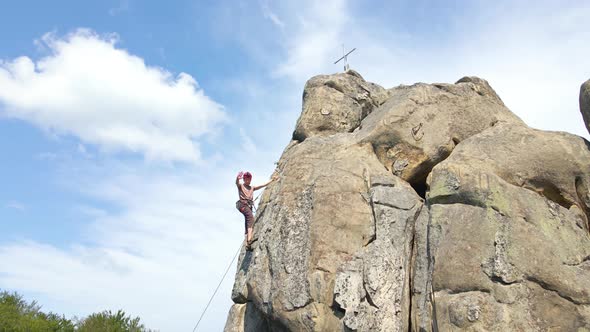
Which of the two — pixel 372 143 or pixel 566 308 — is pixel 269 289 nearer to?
pixel 372 143

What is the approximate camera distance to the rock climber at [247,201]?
15.3m

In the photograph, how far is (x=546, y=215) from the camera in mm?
12539

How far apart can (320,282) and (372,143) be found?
13.9ft

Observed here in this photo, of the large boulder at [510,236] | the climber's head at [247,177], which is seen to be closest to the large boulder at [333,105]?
the climber's head at [247,177]

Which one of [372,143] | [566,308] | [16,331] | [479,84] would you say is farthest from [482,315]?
[16,331]

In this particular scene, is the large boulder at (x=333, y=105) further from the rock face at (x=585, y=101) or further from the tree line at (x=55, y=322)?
the tree line at (x=55, y=322)

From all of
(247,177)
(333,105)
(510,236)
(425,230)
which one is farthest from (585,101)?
(247,177)

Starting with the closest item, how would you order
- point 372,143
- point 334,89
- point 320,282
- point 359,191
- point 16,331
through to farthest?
point 320,282, point 359,191, point 372,143, point 334,89, point 16,331

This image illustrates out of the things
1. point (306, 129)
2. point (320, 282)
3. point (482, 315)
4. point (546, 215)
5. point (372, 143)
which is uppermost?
point (306, 129)

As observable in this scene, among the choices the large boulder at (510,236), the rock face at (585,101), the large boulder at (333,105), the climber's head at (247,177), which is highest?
the large boulder at (333,105)

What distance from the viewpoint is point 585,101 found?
47.3 feet

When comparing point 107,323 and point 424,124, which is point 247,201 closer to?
point 424,124

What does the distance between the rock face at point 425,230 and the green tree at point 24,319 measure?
2769 cm

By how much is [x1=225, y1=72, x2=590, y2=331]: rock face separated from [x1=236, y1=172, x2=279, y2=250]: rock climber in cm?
25
